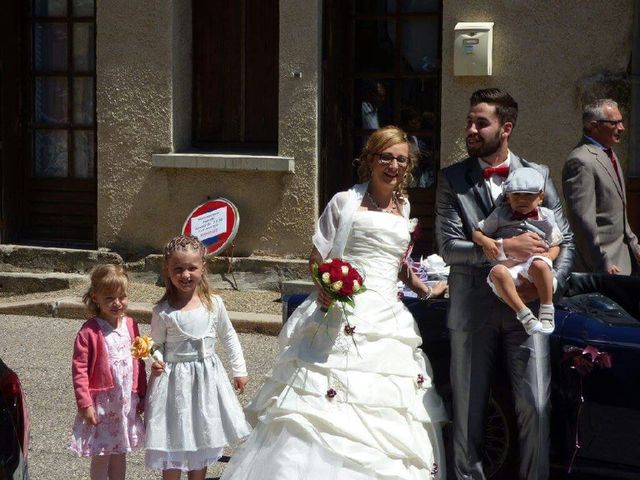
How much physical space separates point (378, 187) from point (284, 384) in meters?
1.04

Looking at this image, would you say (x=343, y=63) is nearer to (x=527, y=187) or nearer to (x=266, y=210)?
(x=266, y=210)

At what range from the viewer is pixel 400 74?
11398 mm

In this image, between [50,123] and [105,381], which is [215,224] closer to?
[50,123]

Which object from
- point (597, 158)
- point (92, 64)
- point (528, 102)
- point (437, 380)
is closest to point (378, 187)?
point (437, 380)

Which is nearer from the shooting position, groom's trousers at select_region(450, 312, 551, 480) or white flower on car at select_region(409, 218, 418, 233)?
groom's trousers at select_region(450, 312, 551, 480)

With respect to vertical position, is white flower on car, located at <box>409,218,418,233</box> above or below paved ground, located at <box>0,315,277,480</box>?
above

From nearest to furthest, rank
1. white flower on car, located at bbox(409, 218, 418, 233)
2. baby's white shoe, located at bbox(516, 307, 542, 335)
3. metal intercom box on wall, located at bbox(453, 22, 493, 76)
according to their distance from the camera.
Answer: baby's white shoe, located at bbox(516, 307, 542, 335), white flower on car, located at bbox(409, 218, 418, 233), metal intercom box on wall, located at bbox(453, 22, 493, 76)

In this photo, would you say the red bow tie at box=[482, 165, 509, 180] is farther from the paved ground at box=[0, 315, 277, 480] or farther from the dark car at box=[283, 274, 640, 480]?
the paved ground at box=[0, 315, 277, 480]

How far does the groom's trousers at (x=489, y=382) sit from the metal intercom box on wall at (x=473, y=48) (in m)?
5.39

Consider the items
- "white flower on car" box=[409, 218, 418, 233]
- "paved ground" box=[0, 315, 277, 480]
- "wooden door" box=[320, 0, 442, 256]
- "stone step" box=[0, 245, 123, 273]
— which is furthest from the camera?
"stone step" box=[0, 245, 123, 273]

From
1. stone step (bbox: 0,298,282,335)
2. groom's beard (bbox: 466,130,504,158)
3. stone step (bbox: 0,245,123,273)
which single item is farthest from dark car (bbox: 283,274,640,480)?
stone step (bbox: 0,245,123,273)

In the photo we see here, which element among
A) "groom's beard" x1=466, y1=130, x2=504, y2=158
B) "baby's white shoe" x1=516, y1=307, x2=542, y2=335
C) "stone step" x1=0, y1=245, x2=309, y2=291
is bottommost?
"stone step" x1=0, y1=245, x2=309, y2=291

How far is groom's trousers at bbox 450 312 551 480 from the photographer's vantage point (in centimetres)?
541

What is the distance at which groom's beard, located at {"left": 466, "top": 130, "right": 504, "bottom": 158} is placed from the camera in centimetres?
560
